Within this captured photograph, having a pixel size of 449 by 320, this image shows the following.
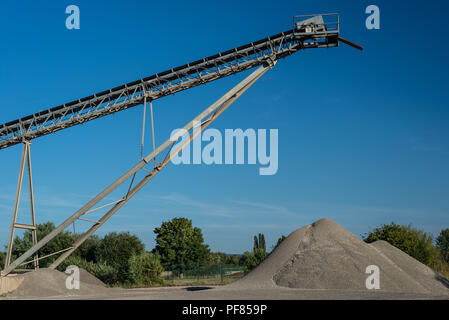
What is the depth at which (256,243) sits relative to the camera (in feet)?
174

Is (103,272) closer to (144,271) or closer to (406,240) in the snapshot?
(144,271)

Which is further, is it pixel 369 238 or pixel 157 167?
pixel 369 238

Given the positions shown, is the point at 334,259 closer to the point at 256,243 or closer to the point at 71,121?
the point at 71,121

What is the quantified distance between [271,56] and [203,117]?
15.1 ft

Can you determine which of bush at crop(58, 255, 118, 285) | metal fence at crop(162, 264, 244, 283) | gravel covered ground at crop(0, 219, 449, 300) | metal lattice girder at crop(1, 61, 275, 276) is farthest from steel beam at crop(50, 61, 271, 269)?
metal fence at crop(162, 264, 244, 283)

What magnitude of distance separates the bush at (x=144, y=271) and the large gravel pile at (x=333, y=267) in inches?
429

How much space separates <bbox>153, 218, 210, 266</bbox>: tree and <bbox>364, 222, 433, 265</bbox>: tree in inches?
1235

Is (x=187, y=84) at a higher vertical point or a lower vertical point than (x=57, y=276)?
higher

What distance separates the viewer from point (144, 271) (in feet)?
98.6

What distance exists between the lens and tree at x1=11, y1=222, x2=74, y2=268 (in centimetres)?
4041

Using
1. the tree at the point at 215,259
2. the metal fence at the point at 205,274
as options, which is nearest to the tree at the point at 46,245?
the metal fence at the point at 205,274

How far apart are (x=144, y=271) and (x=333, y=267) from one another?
14.8 meters

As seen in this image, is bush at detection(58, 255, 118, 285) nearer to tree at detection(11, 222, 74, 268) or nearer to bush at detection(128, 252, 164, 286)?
bush at detection(128, 252, 164, 286)
